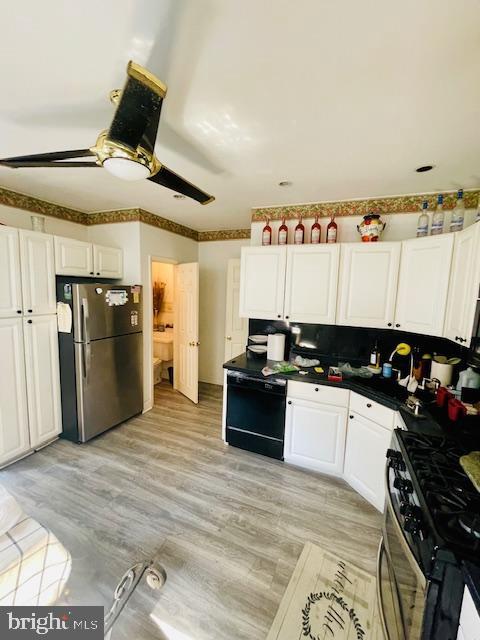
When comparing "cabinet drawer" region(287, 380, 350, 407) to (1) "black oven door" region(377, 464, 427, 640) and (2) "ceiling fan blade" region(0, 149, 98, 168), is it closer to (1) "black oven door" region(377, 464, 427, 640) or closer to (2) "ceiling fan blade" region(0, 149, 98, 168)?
(1) "black oven door" region(377, 464, 427, 640)

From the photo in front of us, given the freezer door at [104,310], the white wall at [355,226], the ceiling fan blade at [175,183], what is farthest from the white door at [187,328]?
the ceiling fan blade at [175,183]

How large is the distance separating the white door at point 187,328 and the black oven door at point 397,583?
269 centimetres

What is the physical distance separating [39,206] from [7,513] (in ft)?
9.57

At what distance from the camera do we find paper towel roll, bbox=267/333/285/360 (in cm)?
277

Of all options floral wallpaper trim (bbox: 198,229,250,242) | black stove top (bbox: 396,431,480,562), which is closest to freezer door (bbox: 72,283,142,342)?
floral wallpaper trim (bbox: 198,229,250,242)

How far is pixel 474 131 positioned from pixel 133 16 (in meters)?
1.73

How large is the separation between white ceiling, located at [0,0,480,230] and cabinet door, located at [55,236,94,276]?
928 mm

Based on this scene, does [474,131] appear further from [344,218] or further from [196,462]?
[196,462]

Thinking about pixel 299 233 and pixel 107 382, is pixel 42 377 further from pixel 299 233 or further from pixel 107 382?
pixel 299 233

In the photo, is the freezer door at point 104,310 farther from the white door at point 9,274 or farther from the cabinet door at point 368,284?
the cabinet door at point 368,284

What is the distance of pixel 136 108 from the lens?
926 millimetres

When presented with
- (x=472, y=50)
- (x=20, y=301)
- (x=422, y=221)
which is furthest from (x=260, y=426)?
(x=472, y=50)

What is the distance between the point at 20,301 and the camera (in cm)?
234

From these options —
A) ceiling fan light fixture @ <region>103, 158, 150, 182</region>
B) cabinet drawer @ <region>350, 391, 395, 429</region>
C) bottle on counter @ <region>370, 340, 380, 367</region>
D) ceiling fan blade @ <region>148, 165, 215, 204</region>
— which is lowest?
cabinet drawer @ <region>350, 391, 395, 429</region>
